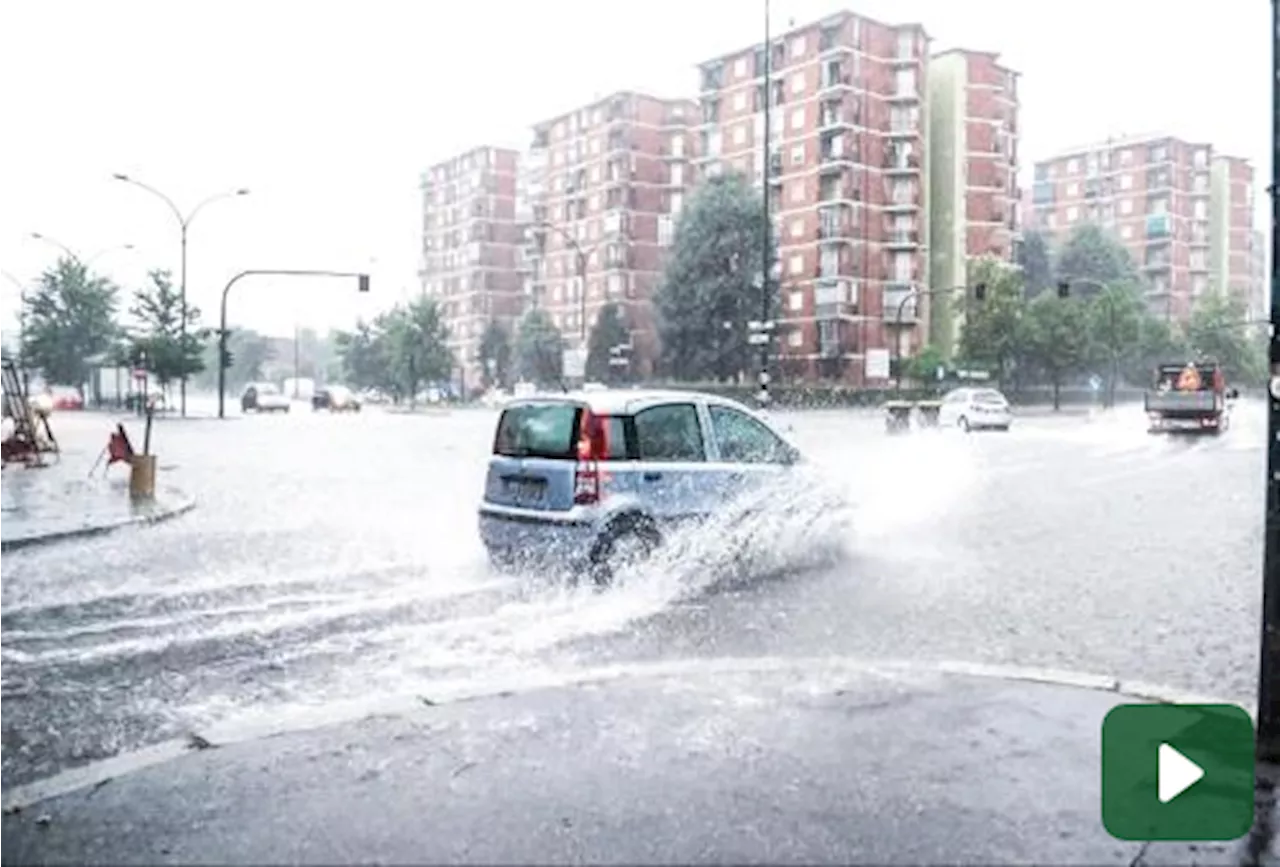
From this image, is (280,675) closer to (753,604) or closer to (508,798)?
(508,798)

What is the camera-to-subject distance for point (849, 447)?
78.7 feet

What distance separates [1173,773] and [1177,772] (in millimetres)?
20

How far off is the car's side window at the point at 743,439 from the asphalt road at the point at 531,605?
527 millimetres

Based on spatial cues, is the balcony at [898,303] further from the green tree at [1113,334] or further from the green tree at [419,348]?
the green tree at [419,348]

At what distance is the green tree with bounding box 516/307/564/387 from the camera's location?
246 ft

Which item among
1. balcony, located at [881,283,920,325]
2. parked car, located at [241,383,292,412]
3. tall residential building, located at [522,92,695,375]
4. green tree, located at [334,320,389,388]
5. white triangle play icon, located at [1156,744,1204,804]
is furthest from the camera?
green tree, located at [334,320,389,388]

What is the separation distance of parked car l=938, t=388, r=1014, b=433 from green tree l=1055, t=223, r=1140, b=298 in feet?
118

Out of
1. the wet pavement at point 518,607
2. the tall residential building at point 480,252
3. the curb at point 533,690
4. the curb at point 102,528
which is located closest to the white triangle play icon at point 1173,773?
the curb at point 533,690

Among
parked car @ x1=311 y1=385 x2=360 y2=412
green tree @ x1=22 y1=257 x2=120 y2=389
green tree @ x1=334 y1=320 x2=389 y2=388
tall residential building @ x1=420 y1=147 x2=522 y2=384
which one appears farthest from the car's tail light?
tall residential building @ x1=420 y1=147 x2=522 y2=384

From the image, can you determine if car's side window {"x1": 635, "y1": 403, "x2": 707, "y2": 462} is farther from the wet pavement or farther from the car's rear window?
the wet pavement

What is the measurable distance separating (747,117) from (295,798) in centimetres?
7381

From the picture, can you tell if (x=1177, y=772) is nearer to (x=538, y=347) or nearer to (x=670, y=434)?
(x=670, y=434)

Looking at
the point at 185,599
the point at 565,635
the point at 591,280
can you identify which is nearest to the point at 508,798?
the point at 565,635

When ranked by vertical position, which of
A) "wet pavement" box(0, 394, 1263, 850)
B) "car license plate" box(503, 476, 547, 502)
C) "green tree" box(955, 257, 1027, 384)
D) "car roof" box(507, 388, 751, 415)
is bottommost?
"wet pavement" box(0, 394, 1263, 850)
